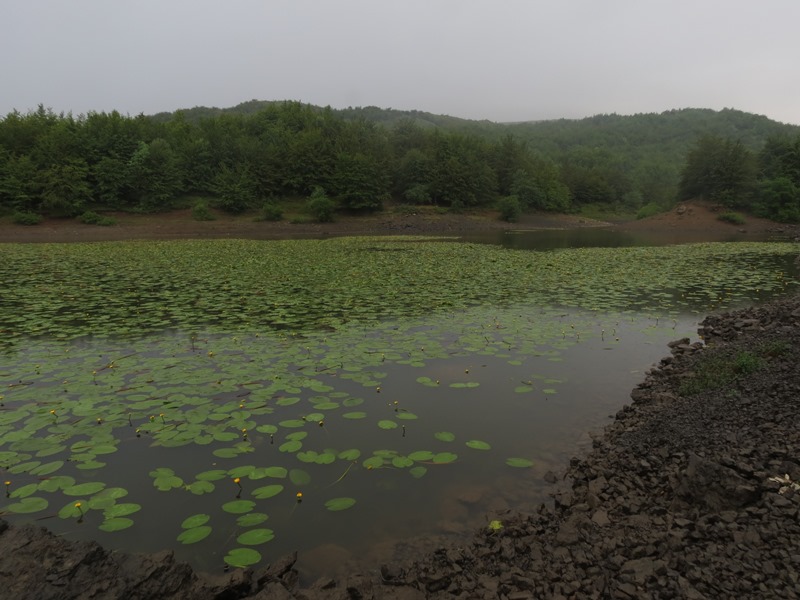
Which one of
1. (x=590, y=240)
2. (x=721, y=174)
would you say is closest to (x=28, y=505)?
(x=590, y=240)

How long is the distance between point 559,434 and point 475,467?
4.63 ft

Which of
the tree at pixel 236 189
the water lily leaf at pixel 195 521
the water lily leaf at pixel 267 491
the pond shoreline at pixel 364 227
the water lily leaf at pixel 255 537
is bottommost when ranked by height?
the water lily leaf at pixel 255 537

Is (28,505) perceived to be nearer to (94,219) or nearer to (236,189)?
(94,219)

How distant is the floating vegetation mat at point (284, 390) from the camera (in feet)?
13.7

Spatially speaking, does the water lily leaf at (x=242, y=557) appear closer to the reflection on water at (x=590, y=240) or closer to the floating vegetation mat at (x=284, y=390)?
the floating vegetation mat at (x=284, y=390)

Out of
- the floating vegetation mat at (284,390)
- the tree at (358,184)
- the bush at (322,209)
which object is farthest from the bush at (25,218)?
the floating vegetation mat at (284,390)

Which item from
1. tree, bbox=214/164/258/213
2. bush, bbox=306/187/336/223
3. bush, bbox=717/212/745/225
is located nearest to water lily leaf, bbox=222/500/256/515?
bush, bbox=306/187/336/223

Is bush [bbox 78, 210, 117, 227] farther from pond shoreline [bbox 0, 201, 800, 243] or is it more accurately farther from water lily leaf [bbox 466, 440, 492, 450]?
water lily leaf [bbox 466, 440, 492, 450]

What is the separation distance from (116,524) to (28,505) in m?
0.92

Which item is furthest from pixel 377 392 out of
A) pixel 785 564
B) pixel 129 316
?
pixel 129 316

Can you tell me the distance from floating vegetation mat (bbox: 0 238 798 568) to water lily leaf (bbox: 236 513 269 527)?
0.01 m

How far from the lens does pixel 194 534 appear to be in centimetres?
376

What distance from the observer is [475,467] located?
4879 mm

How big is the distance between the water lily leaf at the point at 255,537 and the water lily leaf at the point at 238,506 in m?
0.29
